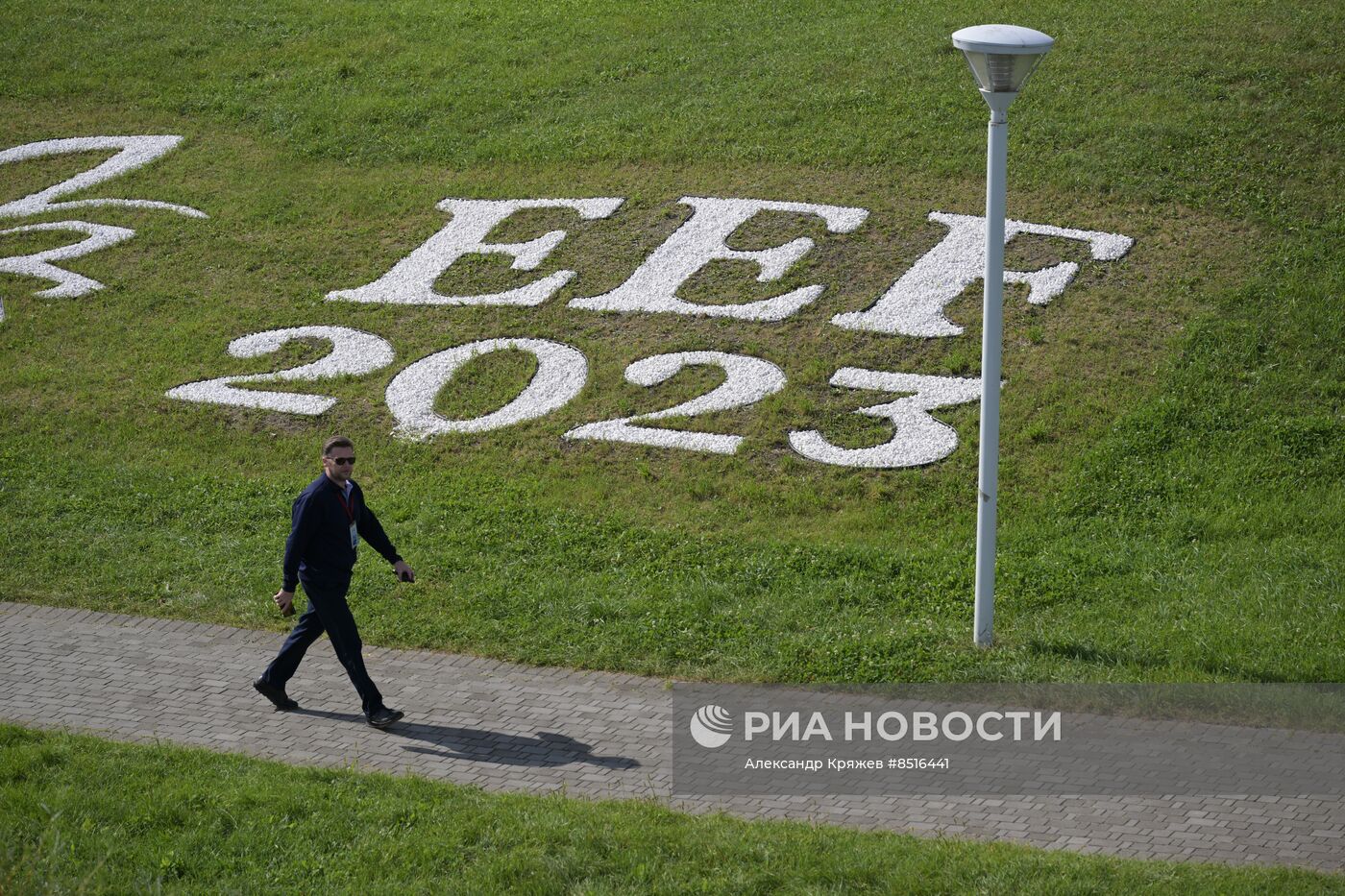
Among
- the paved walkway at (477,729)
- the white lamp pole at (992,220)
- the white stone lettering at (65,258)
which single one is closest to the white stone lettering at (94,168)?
the white stone lettering at (65,258)

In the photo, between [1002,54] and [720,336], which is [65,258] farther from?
[1002,54]

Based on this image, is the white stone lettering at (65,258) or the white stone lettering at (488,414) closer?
the white stone lettering at (488,414)

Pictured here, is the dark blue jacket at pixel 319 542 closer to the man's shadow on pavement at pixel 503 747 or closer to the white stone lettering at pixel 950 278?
the man's shadow on pavement at pixel 503 747

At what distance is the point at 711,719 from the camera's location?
1098cm

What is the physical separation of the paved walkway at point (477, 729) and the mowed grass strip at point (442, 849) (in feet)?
1.38

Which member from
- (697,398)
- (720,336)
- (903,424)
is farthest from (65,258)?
(903,424)

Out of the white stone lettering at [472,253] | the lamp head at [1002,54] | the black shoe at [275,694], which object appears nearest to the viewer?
the lamp head at [1002,54]

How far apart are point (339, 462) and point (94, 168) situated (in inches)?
719

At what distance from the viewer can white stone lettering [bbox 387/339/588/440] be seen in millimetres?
17781

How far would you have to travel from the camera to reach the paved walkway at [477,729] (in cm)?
912

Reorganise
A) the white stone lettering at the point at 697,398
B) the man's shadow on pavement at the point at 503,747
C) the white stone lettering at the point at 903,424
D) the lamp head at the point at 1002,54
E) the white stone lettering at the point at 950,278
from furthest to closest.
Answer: the white stone lettering at the point at 950,278 < the white stone lettering at the point at 697,398 < the white stone lettering at the point at 903,424 < the lamp head at the point at 1002,54 < the man's shadow on pavement at the point at 503,747

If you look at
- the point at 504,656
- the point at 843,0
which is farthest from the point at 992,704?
the point at 843,0

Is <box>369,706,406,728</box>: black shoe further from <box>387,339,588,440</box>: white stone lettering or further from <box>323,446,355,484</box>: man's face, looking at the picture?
<box>387,339,588,440</box>: white stone lettering

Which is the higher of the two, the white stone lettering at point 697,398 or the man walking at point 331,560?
the man walking at point 331,560
